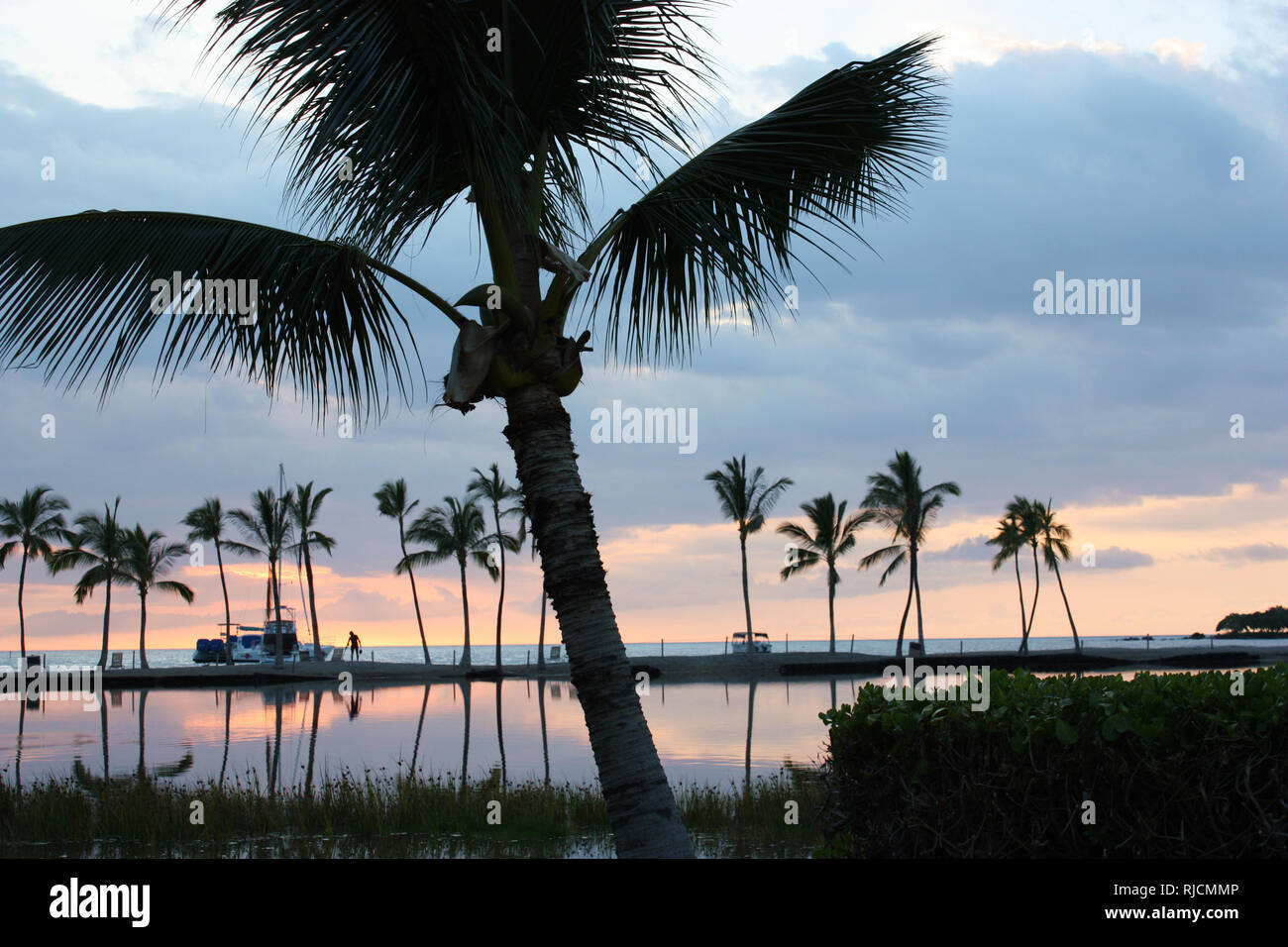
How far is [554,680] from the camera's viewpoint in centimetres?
5228

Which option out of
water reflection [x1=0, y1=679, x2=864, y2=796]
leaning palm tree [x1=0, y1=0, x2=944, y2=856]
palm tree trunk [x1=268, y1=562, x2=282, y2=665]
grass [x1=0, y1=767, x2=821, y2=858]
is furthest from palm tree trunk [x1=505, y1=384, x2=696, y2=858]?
palm tree trunk [x1=268, y1=562, x2=282, y2=665]

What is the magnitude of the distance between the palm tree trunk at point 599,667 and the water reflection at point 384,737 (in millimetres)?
7447

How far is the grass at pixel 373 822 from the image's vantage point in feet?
33.9

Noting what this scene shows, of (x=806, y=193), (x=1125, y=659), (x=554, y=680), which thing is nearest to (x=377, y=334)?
(x=806, y=193)

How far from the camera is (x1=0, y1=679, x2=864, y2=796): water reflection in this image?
16469 mm

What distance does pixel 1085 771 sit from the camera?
→ 5.26 m

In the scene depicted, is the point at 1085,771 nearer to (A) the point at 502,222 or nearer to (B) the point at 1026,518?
(A) the point at 502,222

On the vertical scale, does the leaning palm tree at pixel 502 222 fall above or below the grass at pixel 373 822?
above

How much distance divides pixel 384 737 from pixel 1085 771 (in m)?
19.8

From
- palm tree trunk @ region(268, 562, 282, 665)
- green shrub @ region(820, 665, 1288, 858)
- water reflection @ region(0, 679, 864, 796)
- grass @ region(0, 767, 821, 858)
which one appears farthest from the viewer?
palm tree trunk @ region(268, 562, 282, 665)

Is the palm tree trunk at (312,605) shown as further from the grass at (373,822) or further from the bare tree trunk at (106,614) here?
the grass at (373,822)

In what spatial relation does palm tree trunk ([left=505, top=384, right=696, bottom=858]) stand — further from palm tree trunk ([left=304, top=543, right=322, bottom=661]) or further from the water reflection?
palm tree trunk ([left=304, top=543, right=322, bottom=661])

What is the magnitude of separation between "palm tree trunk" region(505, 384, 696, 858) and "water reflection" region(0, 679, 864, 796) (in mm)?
7447

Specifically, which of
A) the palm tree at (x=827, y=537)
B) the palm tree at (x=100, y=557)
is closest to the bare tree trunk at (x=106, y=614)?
the palm tree at (x=100, y=557)
